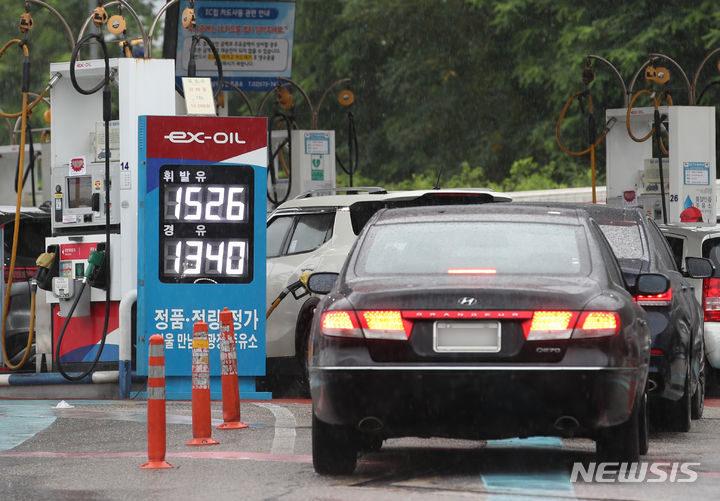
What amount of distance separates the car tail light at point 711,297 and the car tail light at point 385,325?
5975 mm

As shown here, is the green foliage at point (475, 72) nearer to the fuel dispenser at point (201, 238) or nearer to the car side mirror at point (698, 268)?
the fuel dispenser at point (201, 238)

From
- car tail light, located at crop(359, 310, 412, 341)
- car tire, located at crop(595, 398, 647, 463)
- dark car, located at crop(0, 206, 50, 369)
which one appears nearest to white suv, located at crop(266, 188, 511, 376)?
dark car, located at crop(0, 206, 50, 369)

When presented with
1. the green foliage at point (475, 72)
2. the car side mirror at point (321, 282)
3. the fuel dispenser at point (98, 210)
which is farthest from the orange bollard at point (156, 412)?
the green foliage at point (475, 72)

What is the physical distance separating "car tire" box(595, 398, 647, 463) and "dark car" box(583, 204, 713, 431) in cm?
203

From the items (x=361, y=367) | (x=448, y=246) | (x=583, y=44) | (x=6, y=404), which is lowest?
(x=6, y=404)

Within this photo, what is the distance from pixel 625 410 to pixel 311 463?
2021 mm

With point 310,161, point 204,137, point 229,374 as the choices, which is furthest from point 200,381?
point 310,161

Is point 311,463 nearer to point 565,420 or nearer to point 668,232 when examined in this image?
point 565,420

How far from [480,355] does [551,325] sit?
398mm

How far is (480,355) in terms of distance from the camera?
312 inches

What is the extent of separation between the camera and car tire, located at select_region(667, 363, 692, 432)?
11.0 meters

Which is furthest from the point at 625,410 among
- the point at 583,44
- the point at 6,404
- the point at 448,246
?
the point at 583,44

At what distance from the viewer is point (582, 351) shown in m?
7.94

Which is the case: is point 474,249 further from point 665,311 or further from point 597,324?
point 665,311
